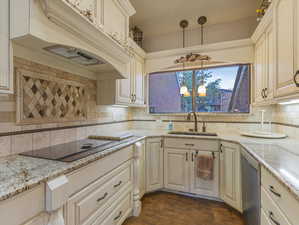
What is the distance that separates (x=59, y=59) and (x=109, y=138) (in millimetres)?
940

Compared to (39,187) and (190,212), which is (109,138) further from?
(190,212)

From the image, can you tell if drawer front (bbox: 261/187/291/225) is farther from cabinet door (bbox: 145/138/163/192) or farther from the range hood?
the range hood

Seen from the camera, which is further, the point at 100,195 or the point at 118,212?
the point at 118,212

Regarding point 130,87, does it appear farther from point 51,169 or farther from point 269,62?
point 269,62

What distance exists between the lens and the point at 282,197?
0.80m

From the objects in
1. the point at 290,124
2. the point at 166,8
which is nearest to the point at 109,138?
the point at 166,8

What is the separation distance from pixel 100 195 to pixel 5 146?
30.0 inches

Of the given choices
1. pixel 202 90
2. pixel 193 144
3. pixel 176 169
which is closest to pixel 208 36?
pixel 202 90

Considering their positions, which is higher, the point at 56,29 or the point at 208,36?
the point at 208,36

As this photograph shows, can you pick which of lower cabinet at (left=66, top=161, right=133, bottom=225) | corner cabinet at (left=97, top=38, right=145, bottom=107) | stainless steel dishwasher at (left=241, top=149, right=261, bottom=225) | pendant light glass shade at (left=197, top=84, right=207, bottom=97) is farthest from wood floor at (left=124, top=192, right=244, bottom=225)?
pendant light glass shade at (left=197, top=84, right=207, bottom=97)

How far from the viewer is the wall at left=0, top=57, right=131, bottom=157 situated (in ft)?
3.47

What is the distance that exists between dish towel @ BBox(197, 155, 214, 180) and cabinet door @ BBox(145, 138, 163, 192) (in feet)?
1.75

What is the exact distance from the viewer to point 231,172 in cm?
185

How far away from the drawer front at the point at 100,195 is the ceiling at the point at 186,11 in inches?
88.5
